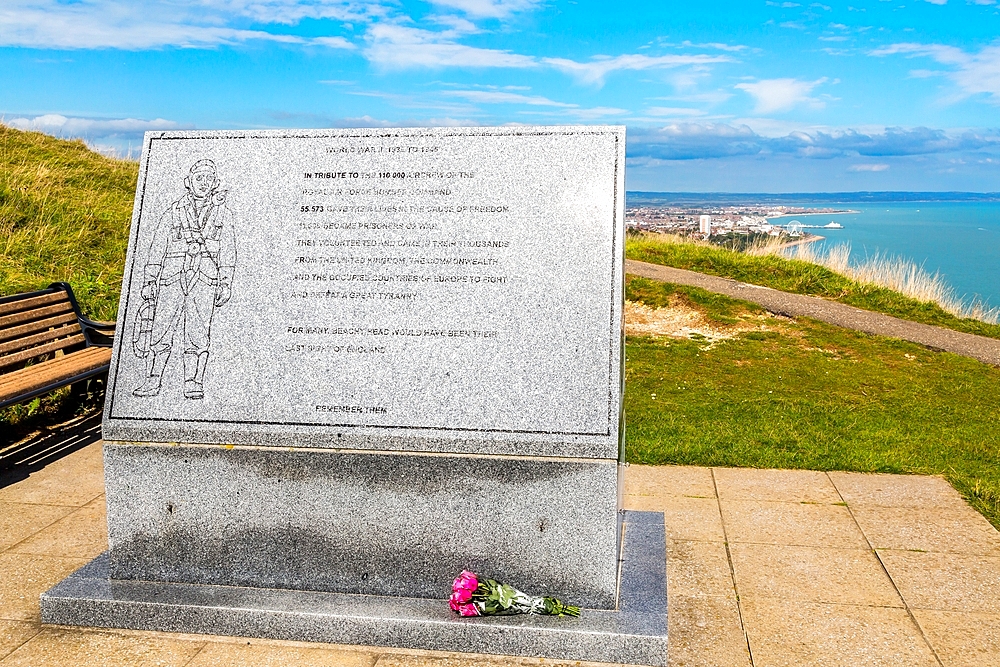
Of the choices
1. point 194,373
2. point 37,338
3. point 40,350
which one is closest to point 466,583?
point 194,373

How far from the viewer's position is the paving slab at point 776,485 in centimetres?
546

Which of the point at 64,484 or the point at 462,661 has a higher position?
the point at 64,484

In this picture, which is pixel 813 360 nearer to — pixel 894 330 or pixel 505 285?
pixel 894 330

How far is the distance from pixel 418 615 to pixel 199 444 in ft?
3.95

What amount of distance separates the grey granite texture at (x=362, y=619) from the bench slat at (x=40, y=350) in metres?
2.90

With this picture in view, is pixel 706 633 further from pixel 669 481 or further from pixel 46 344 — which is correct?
pixel 46 344

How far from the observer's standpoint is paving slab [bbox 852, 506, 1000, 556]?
15.5ft

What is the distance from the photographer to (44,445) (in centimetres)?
652

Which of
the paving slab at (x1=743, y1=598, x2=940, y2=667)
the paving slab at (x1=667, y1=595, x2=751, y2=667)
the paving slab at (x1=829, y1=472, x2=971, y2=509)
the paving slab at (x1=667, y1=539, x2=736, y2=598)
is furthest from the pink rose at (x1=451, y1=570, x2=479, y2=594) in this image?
the paving slab at (x1=829, y1=472, x2=971, y2=509)

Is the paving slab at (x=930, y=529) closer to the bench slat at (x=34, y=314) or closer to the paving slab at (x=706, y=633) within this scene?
the paving slab at (x=706, y=633)

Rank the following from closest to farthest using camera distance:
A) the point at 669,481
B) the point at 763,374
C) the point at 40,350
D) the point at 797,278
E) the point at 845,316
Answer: the point at 669,481 → the point at 40,350 → the point at 763,374 → the point at 845,316 → the point at 797,278

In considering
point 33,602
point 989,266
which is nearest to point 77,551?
point 33,602

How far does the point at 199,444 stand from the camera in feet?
13.0

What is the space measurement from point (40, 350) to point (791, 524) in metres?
5.47
